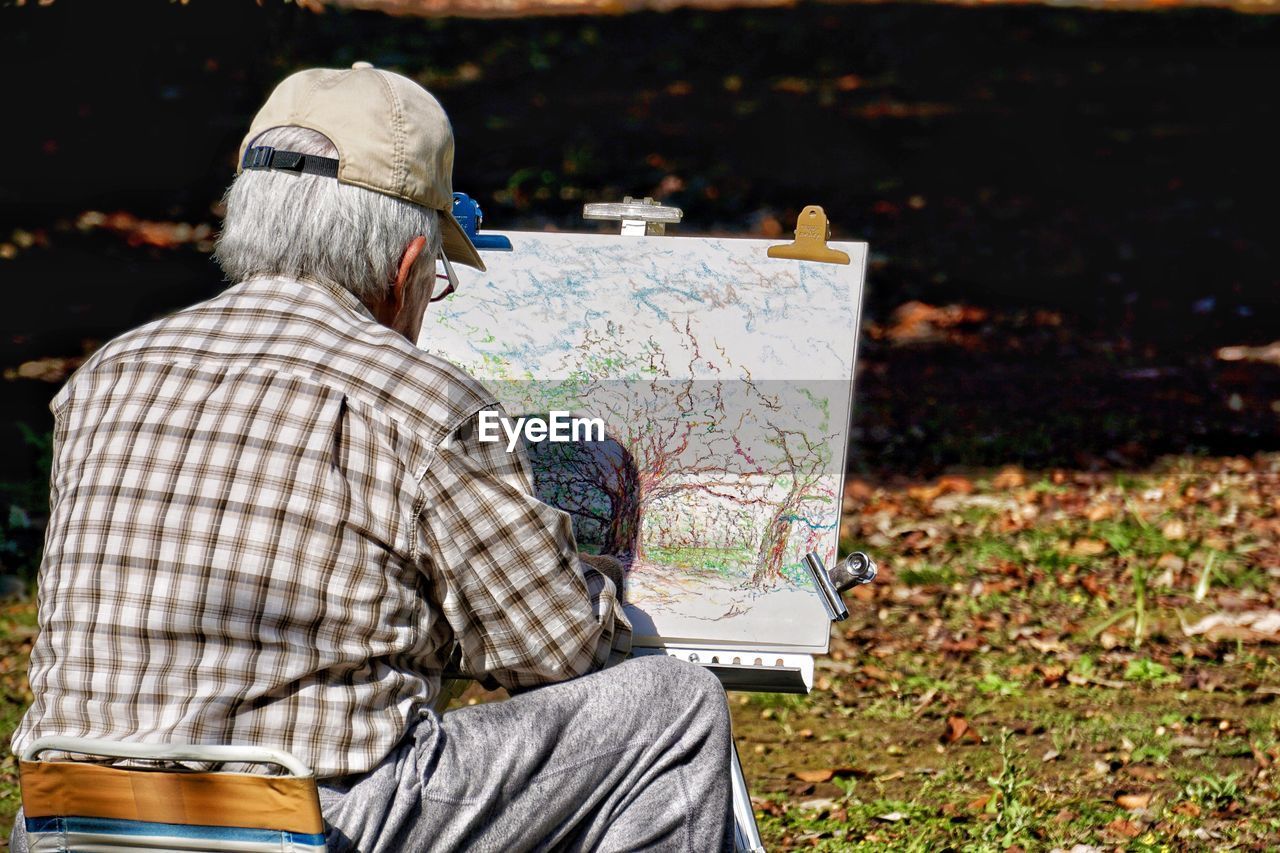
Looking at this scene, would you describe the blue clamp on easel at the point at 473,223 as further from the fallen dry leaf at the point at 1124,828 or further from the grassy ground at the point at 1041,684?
the fallen dry leaf at the point at 1124,828

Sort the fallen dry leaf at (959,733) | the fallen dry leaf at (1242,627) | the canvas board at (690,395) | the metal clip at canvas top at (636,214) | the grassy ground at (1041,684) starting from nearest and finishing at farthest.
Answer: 1. the canvas board at (690,395)
2. the metal clip at canvas top at (636,214)
3. the grassy ground at (1041,684)
4. the fallen dry leaf at (959,733)
5. the fallen dry leaf at (1242,627)

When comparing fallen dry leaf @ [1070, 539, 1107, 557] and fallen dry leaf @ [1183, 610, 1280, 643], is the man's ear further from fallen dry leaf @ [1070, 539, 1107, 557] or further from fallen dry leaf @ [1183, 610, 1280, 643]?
fallen dry leaf @ [1070, 539, 1107, 557]

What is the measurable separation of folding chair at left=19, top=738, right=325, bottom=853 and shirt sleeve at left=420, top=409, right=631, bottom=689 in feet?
1.10

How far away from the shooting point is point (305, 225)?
1980 millimetres

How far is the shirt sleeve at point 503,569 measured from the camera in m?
1.85

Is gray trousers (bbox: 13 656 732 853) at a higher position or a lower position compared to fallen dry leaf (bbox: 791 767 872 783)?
higher

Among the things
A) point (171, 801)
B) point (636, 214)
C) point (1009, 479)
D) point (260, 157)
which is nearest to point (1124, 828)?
point (636, 214)

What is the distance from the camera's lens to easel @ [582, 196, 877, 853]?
2262 millimetres

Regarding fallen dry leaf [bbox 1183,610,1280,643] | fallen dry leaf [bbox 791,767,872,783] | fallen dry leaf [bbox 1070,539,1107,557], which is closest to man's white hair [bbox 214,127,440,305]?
fallen dry leaf [bbox 791,767,872,783]

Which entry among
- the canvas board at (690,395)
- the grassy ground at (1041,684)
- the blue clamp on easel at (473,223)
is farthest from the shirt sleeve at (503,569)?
the grassy ground at (1041,684)

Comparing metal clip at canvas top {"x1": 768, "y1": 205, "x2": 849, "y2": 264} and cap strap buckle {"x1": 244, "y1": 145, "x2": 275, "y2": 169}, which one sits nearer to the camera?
cap strap buckle {"x1": 244, "y1": 145, "x2": 275, "y2": 169}

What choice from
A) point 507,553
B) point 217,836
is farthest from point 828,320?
point 217,836

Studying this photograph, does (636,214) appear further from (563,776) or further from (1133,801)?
(1133,801)

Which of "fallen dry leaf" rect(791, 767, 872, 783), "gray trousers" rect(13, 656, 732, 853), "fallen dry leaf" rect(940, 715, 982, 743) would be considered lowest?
"fallen dry leaf" rect(791, 767, 872, 783)
